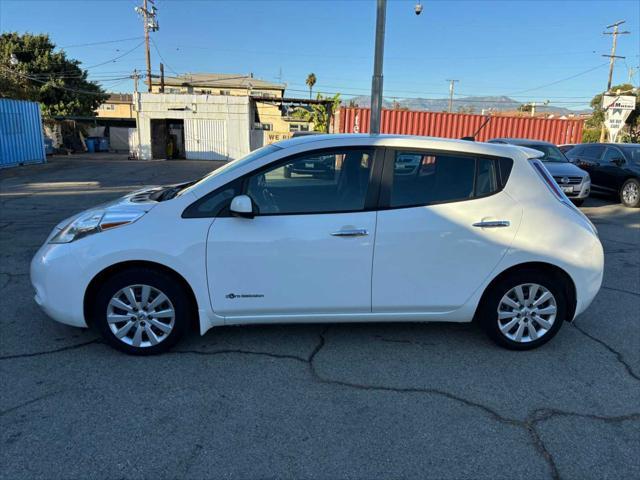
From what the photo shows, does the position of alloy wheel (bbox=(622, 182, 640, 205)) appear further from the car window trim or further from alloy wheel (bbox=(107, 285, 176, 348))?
alloy wheel (bbox=(107, 285, 176, 348))

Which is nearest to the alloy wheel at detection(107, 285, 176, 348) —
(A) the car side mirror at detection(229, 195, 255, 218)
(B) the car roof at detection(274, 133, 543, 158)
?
(A) the car side mirror at detection(229, 195, 255, 218)

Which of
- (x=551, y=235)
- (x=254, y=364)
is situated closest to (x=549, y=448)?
(x=551, y=235)

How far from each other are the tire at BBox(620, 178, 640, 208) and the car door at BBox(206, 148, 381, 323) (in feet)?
36.4

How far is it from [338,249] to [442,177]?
1.01m

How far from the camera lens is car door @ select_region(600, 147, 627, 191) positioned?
38.8 ft

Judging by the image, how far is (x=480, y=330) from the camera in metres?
4.10

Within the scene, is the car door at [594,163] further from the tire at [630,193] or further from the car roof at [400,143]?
the car roof at [400,143]

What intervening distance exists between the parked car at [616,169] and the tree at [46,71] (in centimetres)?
3572

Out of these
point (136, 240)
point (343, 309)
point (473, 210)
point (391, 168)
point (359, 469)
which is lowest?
point (359, 469)

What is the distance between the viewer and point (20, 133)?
20.0 metres

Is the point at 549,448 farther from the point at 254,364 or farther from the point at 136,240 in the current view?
the point at 136,240

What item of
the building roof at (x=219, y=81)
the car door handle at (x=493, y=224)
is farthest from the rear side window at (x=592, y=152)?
the building roof at (x=219, y=81)

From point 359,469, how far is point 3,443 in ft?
6.38

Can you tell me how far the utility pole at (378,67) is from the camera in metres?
8.89
